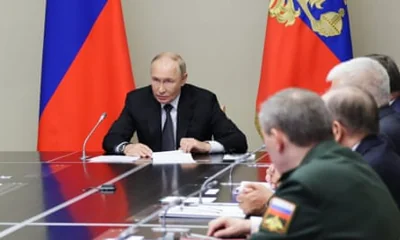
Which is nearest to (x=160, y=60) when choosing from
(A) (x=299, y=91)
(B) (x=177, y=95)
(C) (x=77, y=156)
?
(B) (x=177, y=95)

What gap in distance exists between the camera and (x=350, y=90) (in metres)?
2.66

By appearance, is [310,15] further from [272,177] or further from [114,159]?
[272,177]

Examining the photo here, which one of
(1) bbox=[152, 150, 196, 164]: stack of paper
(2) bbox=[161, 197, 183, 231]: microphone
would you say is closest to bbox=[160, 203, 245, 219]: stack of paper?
(2) bbox=[161, 197, 183, 231]: microphone

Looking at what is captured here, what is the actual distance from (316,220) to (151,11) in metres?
4.58

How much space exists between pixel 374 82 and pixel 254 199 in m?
0.78

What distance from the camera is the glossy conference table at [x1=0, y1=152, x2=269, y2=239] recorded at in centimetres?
280

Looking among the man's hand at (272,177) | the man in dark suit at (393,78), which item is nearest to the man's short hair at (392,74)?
the man in dark suit at (393,78)

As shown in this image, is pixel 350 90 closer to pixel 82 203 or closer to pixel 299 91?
pixel 299 91

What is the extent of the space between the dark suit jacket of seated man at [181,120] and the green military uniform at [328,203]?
2.71 metres

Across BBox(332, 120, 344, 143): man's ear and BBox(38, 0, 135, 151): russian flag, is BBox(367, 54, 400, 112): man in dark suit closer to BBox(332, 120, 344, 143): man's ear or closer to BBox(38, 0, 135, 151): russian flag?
BBox(332, 120, 344, 143): man's ear

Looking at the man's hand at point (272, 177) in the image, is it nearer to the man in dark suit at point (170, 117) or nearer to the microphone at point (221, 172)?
the microphone at point (221, 172)

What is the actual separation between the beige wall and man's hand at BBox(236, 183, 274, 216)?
337 cm

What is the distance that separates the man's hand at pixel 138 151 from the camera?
447 centimetres

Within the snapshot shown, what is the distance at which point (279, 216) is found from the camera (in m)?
1.95
